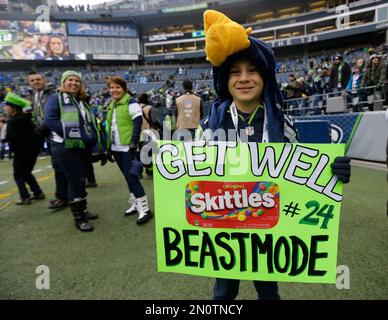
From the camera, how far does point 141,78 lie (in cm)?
3609

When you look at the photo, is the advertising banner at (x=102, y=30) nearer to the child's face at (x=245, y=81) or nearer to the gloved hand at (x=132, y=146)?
the gloved hand at (x=132, y=146)

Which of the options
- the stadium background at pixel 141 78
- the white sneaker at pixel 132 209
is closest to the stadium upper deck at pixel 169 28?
the stadium background at pixel 141 78

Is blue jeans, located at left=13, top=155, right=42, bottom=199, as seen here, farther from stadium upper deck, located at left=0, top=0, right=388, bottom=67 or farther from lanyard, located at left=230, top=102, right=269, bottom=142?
stadium upper deck, located at left=0, top=0, right=388, bottom=67

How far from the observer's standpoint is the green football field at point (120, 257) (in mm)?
1951

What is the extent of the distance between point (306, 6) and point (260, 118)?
47.0 metres

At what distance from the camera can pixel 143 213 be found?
10.9 feet

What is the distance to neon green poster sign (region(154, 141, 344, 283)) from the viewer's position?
1.21 meters

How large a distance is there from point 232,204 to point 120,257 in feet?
5.48

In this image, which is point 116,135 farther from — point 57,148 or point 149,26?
point 149,26

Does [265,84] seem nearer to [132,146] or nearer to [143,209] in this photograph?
[132,146]

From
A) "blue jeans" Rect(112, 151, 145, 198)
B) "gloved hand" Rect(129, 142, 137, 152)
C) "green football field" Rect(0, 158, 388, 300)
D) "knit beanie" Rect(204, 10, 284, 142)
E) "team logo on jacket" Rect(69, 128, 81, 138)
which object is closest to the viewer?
"knit beanie" Rect(204, 10, 284, 142)

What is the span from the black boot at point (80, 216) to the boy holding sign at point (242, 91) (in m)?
2.19

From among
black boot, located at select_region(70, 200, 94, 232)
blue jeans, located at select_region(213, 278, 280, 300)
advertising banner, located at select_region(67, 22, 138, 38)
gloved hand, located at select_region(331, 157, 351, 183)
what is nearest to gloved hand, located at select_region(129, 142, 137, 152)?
black boot, located at select_region(70, 200, 94, 232)

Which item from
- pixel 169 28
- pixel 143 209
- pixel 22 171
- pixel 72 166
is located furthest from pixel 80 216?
pixel 169 28
